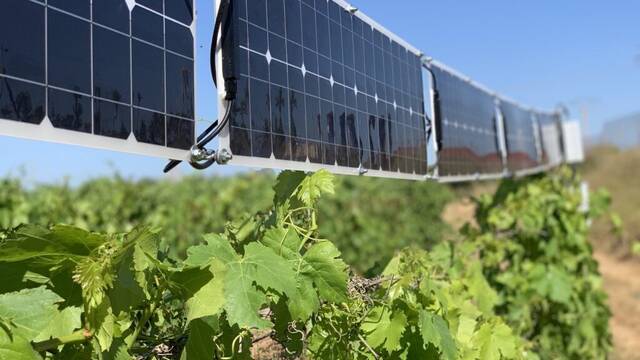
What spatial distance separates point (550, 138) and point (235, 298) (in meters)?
9.58

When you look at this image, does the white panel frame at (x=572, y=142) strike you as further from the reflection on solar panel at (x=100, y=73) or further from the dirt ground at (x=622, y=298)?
the reflection on solar panel at (x=100, y=73)

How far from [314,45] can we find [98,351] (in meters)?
1.59

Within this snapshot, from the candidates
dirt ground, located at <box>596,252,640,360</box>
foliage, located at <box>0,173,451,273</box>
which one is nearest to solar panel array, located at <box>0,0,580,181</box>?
foliage, located at <box>0,173,451,273</box>

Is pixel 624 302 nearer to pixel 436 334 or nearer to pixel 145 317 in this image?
pixel 436 334

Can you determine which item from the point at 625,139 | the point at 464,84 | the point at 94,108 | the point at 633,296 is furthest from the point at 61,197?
the point at 625,139

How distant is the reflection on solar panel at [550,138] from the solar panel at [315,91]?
6.46m

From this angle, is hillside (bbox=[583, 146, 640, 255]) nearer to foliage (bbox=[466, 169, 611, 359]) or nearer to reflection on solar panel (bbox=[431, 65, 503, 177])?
foliage (bbox=[466, 169, 611, 359])

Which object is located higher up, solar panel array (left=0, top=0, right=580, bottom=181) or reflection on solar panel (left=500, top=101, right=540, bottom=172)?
reflection on solar panel (left=500, top=101, right=540, bottom=172)

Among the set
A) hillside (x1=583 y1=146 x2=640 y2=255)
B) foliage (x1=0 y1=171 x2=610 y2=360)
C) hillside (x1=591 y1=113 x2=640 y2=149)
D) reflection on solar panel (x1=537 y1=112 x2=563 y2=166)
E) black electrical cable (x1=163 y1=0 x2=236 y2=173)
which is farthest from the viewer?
hillside (x1=591 y1=113 x2=640 y2=149)

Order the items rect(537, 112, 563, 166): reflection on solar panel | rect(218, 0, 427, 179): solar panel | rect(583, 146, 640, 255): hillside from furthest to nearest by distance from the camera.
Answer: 1. rect(583, 146, 640, 255): hillside
2. rect(537, 112, 563, 166): reflection on solar panel
3. rect(218, 0, 427, 179): solar panel

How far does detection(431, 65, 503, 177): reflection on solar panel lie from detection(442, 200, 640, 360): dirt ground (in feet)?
1.79

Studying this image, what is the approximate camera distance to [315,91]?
2.56 meters

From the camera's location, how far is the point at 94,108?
5.08ft

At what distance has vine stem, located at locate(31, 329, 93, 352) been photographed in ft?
4.44
